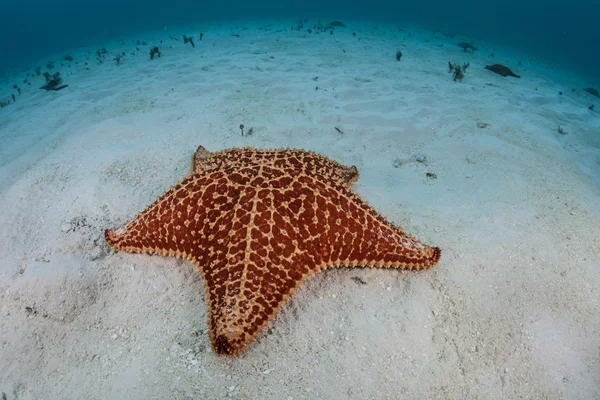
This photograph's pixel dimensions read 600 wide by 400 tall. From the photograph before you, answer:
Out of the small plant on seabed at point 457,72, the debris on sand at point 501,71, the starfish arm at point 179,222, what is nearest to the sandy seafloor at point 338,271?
the starfish arm at point 179,222

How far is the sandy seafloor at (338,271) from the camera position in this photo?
3361 mm

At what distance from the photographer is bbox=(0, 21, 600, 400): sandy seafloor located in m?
3.36

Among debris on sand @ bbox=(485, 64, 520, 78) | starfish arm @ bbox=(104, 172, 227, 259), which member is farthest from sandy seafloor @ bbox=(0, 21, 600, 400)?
debris on sand @ bbox=(485, 64, 520, 78)

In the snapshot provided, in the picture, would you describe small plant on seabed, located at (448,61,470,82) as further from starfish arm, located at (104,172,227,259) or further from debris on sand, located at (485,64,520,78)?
starfish arm, located at (104,172,227,259)

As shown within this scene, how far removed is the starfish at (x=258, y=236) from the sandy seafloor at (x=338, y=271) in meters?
0.52

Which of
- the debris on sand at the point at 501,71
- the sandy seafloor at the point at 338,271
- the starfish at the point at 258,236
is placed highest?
the starfish at the point at 258,236

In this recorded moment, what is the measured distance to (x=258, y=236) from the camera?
3338 mm

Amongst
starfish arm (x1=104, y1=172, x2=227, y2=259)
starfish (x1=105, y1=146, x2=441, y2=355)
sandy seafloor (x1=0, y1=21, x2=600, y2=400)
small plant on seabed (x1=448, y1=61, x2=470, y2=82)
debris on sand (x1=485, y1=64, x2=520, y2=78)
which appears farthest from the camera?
debris on sand (x1=485, y1=64, x2=520, y2=78)

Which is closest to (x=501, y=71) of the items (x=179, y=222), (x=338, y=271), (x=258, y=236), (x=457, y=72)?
(x=457, y=72)

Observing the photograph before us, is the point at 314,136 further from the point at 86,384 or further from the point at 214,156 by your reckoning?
the point at 86,384

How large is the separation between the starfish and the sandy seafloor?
1.71 feet

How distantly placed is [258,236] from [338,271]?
4.23 feet

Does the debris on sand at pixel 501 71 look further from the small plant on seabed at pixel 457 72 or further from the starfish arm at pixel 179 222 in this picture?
the starfish arm at pixel 179 222

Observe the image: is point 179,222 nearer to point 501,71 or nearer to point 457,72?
point 457,72
